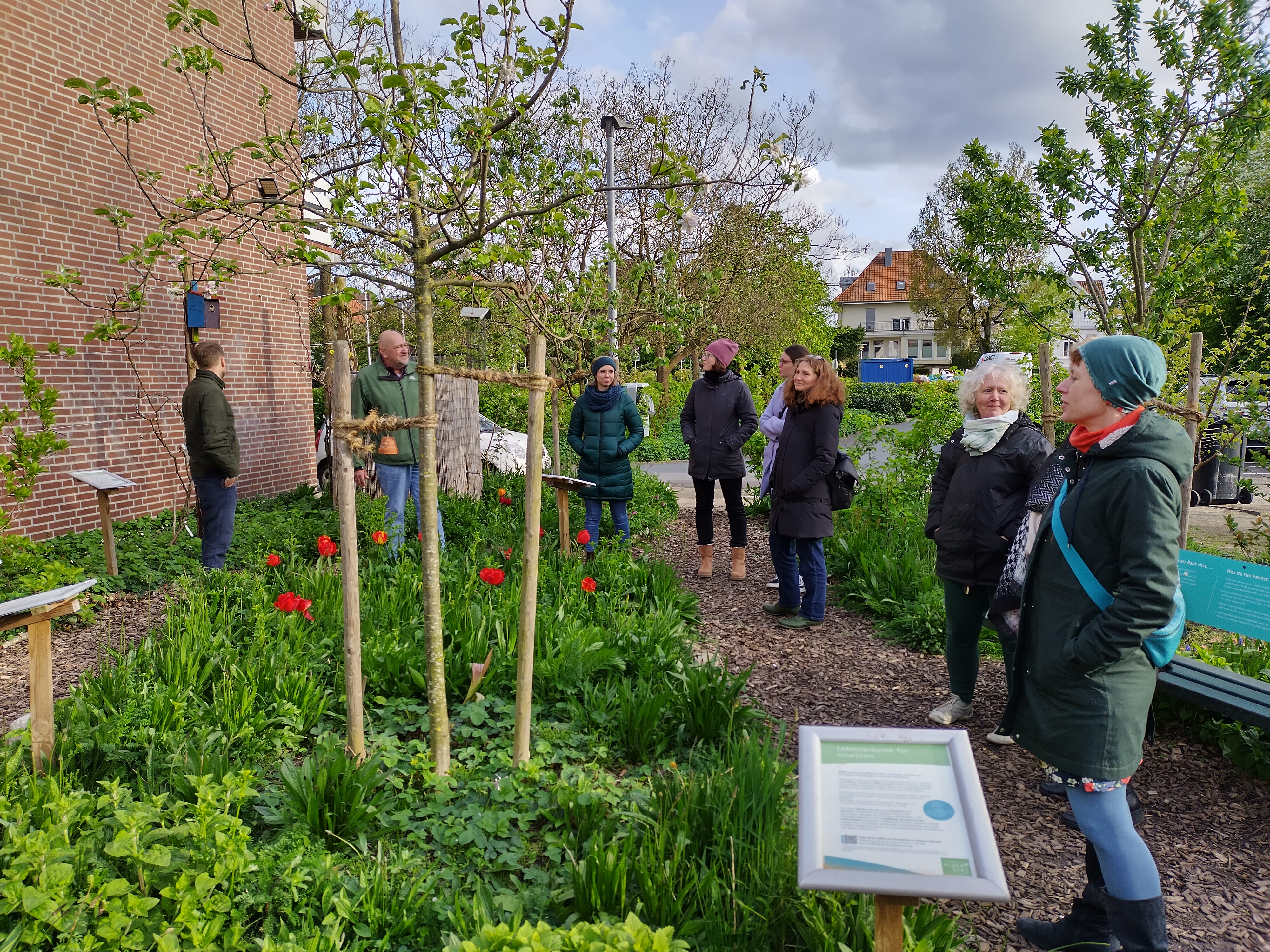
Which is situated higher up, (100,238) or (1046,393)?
(100,238)

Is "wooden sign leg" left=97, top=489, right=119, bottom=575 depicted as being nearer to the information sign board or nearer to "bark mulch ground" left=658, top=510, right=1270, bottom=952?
"bark mulch ground" left=658, top=510, right=1270, bottom=952

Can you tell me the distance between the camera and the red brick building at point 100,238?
6.79 metres

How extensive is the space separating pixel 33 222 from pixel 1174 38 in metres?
8.95

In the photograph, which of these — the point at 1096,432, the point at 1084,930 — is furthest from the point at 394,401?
the point at 1084,930

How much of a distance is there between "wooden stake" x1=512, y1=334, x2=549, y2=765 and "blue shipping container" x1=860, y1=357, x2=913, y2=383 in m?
45.0

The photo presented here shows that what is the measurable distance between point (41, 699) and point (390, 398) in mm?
3737

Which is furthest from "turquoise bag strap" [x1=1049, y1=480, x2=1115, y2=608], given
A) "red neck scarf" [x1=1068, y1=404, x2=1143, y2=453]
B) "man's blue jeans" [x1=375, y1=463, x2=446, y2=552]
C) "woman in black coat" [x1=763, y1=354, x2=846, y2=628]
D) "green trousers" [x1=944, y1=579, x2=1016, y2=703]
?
"man's blue jeans" [x1=375, y1=463, x2=446, y2=552]

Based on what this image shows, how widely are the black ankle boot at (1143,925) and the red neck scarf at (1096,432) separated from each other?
1.26 metres

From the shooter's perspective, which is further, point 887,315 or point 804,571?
point 887,315

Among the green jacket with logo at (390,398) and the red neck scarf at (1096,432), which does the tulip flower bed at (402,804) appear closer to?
the red neck scarf at (1096,432)

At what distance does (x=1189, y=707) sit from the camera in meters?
3.78

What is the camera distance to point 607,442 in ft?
20.5

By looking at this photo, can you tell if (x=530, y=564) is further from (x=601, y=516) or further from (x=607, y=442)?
(x=601, y=516)

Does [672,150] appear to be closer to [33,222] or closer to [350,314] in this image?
[350,314]
